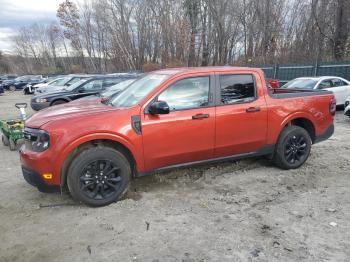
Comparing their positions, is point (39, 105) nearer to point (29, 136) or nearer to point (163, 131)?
point (29, 136)

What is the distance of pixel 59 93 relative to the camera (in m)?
11.8

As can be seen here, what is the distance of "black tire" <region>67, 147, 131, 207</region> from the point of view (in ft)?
12.9

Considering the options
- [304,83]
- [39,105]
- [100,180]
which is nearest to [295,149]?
[100,180]

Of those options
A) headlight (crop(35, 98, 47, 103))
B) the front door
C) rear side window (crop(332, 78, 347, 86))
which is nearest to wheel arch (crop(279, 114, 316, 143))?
the front door

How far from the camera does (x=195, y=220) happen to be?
12.3 feet

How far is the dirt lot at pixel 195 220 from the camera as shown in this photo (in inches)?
124

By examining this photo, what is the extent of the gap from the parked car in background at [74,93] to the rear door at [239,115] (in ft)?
26.0

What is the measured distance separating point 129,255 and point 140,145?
4.86 ft

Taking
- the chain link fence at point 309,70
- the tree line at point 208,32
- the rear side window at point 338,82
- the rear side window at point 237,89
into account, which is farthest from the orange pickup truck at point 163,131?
the tree line at point 208,32

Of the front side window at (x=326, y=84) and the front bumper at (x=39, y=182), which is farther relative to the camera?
the front side window at (x=326, y=84)

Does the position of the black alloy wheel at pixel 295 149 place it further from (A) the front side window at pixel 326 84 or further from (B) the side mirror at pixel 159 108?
(A) the front side window at pixel 326 84

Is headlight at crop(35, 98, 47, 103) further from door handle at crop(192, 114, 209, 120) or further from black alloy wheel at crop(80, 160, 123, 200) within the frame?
door handle at crop(192, 114, 209, 120)

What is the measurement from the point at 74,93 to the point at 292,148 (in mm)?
8870

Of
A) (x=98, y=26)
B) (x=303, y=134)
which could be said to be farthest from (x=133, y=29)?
(x=303, y=134)
